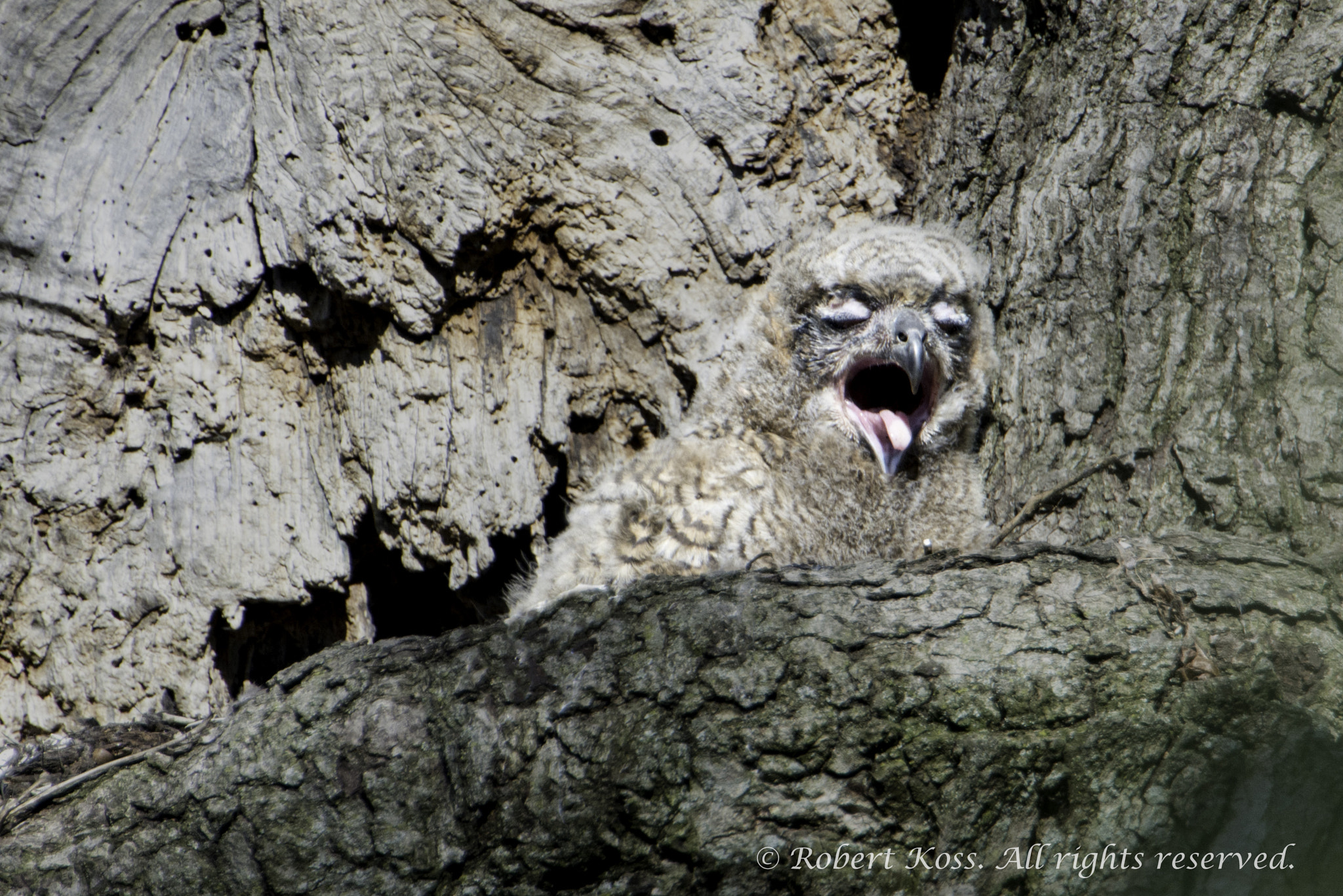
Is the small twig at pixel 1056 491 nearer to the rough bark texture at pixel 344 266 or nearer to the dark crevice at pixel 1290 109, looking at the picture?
the dark crevice at pixel 1290 109

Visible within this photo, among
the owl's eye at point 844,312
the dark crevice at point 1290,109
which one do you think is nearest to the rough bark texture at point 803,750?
the dark crevice at point 1290,109

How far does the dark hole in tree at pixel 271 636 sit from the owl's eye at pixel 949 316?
2627 mm

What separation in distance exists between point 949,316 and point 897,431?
17.2 inches

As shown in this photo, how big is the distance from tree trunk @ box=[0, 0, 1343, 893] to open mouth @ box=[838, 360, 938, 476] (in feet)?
0.85

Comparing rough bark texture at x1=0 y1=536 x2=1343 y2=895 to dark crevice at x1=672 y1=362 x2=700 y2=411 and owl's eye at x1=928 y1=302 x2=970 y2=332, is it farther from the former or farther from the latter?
dark crevice at x1=672 y1=362 x2=700 y2=411

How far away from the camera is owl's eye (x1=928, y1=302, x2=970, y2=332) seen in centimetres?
318

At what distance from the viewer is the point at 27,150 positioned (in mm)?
3555

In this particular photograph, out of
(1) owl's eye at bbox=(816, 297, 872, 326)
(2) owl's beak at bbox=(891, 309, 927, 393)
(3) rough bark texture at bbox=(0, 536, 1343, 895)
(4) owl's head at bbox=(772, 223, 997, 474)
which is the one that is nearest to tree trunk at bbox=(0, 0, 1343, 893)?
(3) rough bark texture at bbox=(0, 536, 1343, 895)

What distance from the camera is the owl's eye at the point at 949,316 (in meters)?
3.18

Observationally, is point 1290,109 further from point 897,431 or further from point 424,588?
point 424,588

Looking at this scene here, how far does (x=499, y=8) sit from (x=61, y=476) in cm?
251

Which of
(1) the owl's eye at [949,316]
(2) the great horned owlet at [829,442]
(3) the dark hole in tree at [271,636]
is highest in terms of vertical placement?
(1) the owl's eye at [949,316]

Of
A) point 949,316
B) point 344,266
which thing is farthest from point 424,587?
point 949,316

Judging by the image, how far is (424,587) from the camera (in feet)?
13.8
